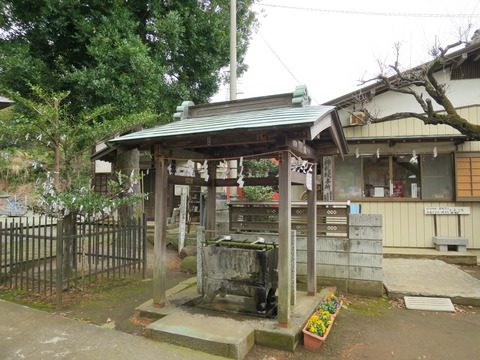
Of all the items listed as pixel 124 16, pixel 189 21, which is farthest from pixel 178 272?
pixel 189 21

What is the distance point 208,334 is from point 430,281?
5.39m

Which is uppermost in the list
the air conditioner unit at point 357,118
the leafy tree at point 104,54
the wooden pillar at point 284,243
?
the leafy tree at point 104,54

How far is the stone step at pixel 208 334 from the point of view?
382 cm

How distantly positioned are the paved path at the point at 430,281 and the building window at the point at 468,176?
2740 millimetres

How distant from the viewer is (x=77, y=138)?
21.1ft

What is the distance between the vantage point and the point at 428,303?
574 cm

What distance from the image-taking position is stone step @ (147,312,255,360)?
150 inches

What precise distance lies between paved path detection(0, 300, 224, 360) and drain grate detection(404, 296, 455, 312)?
4083 mm

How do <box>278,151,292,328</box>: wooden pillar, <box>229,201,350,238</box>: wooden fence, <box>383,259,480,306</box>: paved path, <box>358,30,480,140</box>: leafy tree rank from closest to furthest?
1. <box>278,151,292,328</box>: wooden pillar
2. <box>383,259,480,306</box>: paved path
3. <box>229,201,350,238</box>: wooden fence
4. <box>358,30,480,140</box>: leafy tree

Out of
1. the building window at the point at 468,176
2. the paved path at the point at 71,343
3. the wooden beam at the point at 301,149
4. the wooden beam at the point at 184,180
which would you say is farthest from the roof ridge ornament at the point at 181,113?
the building window at the point at 468,176

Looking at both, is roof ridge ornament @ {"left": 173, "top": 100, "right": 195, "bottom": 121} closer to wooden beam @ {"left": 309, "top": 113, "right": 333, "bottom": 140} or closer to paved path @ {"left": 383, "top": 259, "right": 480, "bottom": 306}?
wooden beam @ {"left": 309, "top": 113, "right": 333, "bottom": 140}

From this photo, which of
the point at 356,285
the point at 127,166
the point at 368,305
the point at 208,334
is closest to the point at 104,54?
the point at 127,166

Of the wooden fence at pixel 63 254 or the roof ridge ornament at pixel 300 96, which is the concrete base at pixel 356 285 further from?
the wooden fence at pixel 63 254

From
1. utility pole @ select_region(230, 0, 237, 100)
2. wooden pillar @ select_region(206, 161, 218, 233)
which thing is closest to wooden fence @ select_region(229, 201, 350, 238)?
wooden pillar @ select_region(206, 161, 218, 233)
